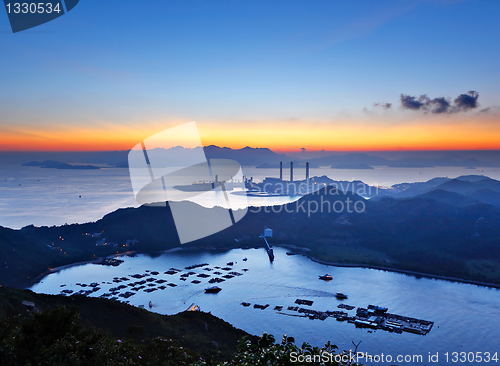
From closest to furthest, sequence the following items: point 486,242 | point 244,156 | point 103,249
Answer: point 486,242, point 103,249, point 244,156

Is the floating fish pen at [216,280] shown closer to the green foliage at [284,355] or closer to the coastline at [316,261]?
the coastline at [316,261]

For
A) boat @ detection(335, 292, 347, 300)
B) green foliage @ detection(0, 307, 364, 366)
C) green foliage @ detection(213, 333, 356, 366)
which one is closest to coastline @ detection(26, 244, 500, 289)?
boat @ detection(335, 292, 347, 300)

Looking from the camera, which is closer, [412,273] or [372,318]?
[372,318]

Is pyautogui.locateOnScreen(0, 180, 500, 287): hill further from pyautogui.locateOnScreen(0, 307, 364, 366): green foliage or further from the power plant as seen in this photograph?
the power plant

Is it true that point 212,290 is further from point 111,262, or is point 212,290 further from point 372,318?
point 111,262

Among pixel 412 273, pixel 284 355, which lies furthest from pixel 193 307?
pixel 412 273

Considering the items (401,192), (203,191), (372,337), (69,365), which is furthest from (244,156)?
(69,365)

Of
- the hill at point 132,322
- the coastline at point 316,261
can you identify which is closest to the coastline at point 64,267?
the coastline at point 316,261

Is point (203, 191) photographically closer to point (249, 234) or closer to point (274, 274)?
point (249, 234)
